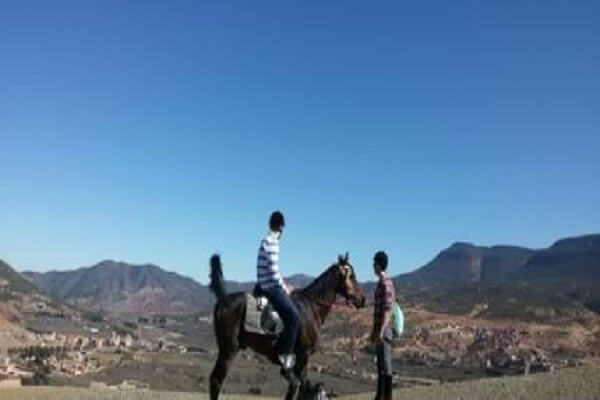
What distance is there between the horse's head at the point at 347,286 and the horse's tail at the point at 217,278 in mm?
2117

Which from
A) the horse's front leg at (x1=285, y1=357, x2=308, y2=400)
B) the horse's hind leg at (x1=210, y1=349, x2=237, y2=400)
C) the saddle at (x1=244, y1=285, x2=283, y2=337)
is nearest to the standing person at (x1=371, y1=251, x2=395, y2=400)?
the horse's front leg at (x1=285, y1=357, x2=308, y2=400)

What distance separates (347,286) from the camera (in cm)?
1527

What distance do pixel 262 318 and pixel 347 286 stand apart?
180cm

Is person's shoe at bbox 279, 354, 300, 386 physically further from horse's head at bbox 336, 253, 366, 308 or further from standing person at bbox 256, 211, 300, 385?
horse's head at bbox 336, 253, 366, 308

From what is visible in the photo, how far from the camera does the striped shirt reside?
14195 mm

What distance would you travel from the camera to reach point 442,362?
354 ft

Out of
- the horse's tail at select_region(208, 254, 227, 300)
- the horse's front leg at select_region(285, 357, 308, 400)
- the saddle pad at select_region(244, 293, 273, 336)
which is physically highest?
the horse's tail at select_region(208, 254, 227, 300)

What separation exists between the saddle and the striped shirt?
1.02 ft

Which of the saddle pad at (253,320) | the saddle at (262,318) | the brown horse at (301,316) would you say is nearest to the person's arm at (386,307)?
the brown horse at (301,316)

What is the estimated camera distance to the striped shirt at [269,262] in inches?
559

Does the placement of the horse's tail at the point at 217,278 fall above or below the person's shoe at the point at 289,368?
above

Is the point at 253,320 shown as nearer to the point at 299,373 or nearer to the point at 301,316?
the point at 301,316

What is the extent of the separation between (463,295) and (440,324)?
43003 mm

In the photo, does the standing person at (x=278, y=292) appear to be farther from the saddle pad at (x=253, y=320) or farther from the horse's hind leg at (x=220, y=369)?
the horse's hind leg at (x=220, y=369)
